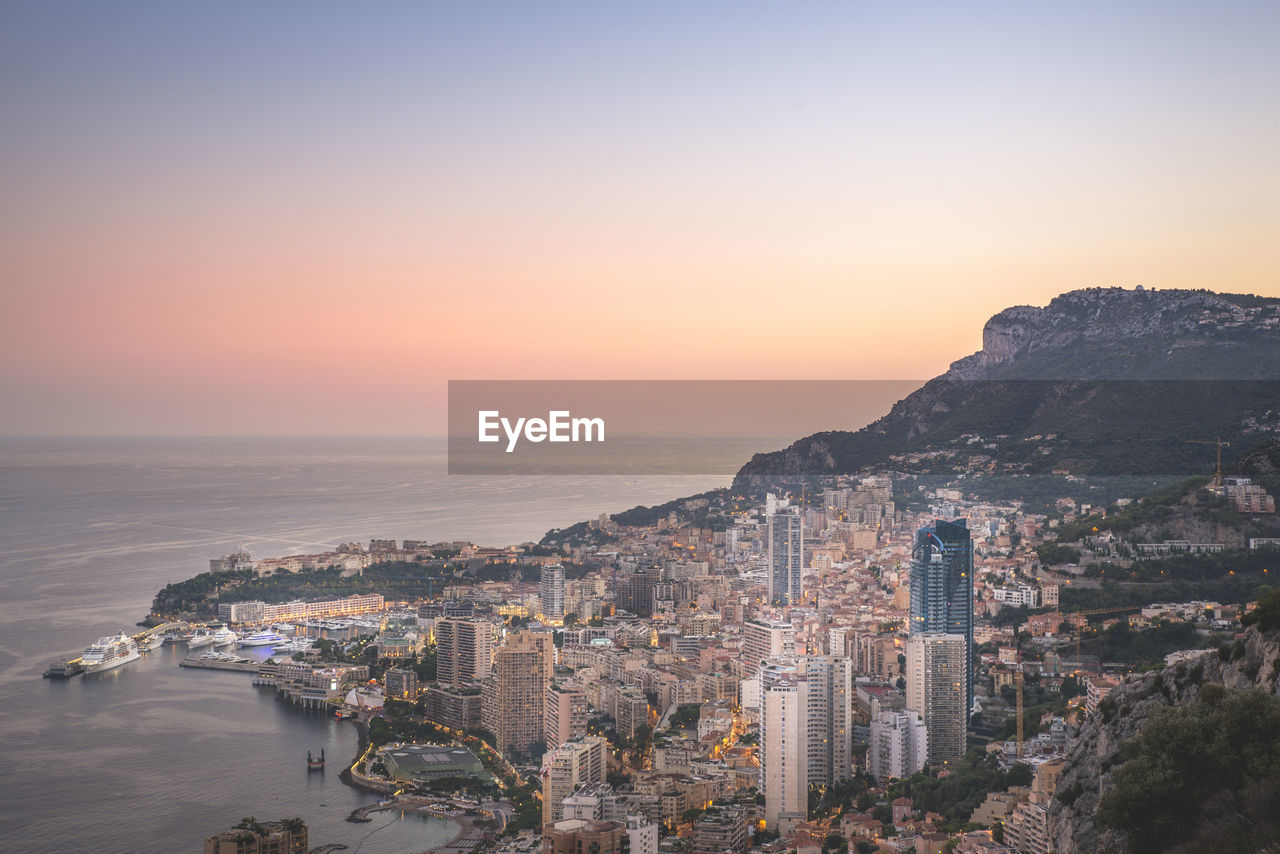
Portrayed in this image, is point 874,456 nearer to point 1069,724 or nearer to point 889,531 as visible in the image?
point 889,531

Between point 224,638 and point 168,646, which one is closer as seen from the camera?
point 168,646

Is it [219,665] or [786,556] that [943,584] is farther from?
[219,665]

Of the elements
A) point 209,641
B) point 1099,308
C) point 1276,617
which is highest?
point 1099,308

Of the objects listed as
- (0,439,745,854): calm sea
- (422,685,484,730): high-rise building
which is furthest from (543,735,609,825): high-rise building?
(422,685,484,730): high-rise building

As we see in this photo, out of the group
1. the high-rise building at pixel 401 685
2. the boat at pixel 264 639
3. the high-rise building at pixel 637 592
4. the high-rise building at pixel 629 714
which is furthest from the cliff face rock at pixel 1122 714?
the boat at pixel 264 639

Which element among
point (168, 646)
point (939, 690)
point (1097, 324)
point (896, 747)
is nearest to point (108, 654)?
point (168, 646)

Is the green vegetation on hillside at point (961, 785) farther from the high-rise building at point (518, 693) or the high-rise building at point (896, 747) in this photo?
the high-rise building at point (518, 693)

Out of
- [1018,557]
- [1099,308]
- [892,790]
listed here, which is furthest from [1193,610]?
[1099,308]
